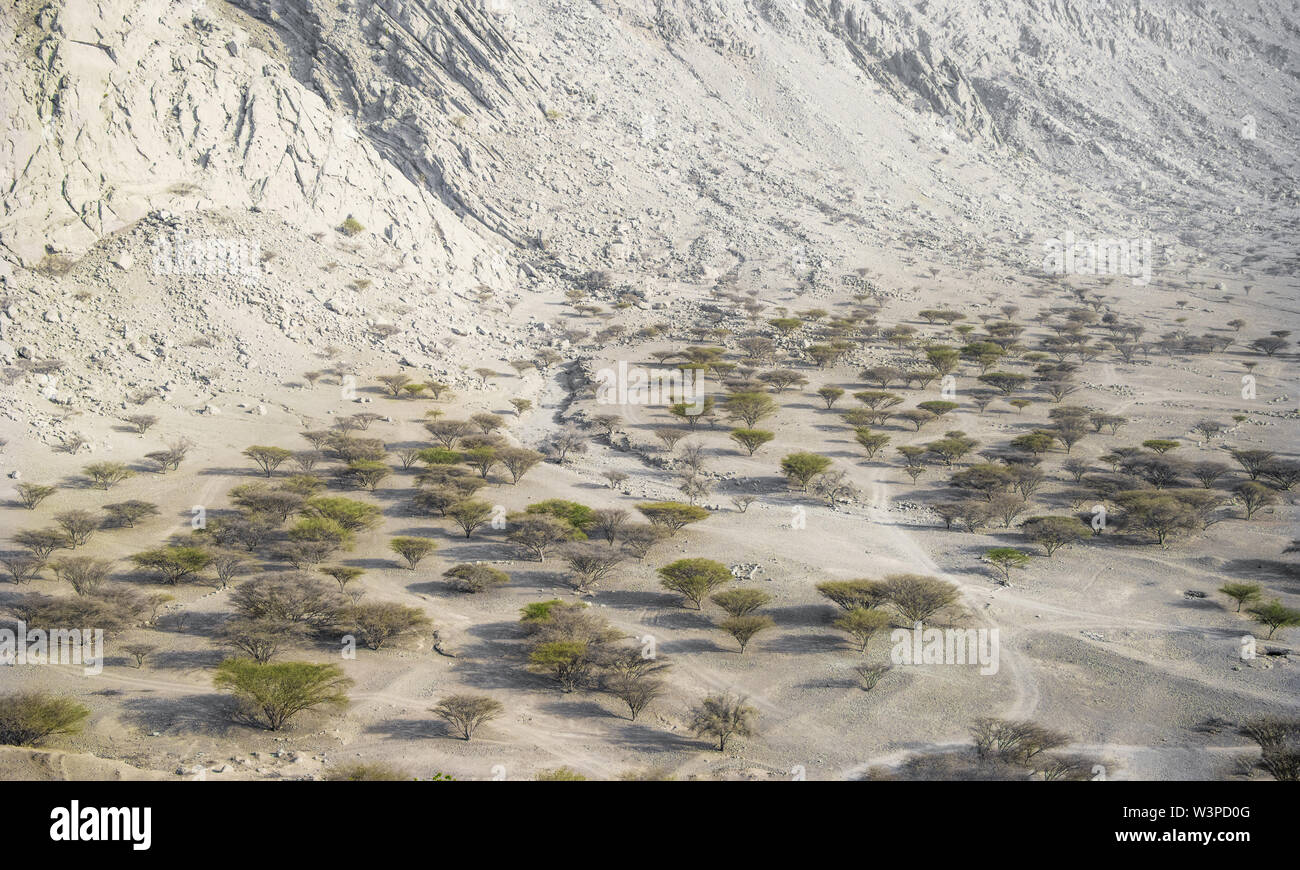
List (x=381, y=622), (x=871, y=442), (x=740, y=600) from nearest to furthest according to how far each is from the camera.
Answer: (x=381, y=622), (x=740, y=600), (x=871, y=442)

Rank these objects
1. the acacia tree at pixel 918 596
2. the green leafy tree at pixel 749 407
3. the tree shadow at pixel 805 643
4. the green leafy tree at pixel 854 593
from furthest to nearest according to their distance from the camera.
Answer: the green leafy tree at pixel 749 407, the green leafy tree at pixel 854 593, the acacia tree at pixel 918 596, the tree shadow at pixel 805 643

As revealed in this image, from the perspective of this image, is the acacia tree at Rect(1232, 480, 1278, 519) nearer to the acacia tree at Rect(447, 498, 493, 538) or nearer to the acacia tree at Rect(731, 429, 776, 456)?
the acacia tree at Rect(731, 429, 776, 456)

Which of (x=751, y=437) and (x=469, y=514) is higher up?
(x=751, y=437)

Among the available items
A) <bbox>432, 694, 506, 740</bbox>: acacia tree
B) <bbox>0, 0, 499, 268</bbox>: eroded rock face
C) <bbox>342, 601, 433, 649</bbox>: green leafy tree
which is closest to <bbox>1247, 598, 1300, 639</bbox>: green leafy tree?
<bbox>432, 694, 506, 740</bbox>: acacia tree

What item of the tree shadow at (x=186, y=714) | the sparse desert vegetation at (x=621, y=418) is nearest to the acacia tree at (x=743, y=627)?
the sparse desert vegetation at (x=621, y=418)

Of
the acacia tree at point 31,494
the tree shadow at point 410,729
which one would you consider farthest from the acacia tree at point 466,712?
the acacia tree at point 31,494

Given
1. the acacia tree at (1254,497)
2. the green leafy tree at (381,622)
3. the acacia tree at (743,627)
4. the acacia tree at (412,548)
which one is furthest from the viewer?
the acacia tree at (1254,497)

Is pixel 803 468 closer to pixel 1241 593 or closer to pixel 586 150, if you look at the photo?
pixel 1241 593

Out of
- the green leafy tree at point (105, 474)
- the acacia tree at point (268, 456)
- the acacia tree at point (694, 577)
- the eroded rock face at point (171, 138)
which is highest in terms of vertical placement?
the eroded rock face at point (171, 138)

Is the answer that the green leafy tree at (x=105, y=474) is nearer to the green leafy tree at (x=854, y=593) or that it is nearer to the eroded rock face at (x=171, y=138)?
the eroded rock face at (x=171, y=138)

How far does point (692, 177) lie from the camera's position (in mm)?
71125

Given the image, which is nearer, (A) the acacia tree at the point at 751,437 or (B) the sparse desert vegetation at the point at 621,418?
(B) the sparse desert vegetation at the point at 621,418

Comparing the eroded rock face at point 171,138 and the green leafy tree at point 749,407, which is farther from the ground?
the eroded rock face at point 171,138

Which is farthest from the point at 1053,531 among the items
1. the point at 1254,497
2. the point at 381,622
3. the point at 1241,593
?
the point at 381,622
